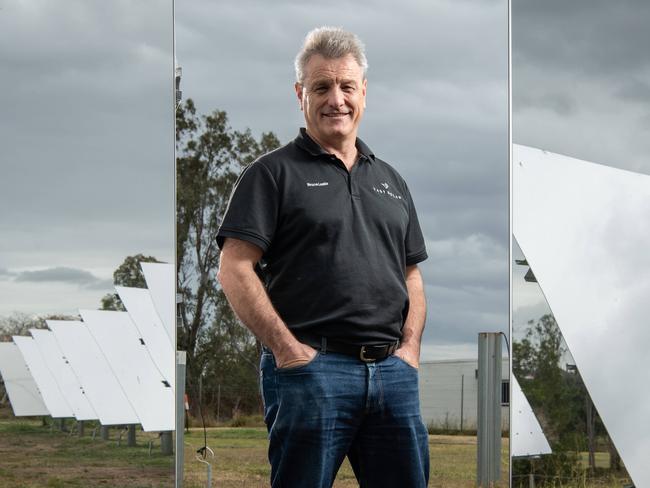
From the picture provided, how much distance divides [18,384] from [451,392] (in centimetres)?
174

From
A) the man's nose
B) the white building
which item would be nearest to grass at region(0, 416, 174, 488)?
the white building

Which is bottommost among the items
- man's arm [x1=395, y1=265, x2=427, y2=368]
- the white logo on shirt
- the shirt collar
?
man's arm [x1=395, y1=265, x2=427, y2=368]

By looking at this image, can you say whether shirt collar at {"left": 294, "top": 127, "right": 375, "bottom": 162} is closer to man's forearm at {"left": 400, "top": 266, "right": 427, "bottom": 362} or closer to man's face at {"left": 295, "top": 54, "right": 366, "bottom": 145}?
man's face at {"left": 295, "top": 54, "right": 366, "bottom": 145}

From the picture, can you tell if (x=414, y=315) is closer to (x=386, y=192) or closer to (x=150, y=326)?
(x=386, y=192)

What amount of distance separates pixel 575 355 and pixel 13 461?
5.99ft

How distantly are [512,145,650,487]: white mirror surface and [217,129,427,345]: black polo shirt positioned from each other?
4.47 ft

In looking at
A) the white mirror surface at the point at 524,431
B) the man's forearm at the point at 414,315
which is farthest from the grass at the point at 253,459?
the man's forearm at the point at 414,315

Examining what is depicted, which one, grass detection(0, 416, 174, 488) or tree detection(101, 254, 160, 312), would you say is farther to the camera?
tree detection(101, 254, 160, 312)

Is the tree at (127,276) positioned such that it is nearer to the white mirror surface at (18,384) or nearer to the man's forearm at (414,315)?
the white mirror surface at (18,384)

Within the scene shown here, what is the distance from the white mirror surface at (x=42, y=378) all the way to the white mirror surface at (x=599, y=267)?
1.51m

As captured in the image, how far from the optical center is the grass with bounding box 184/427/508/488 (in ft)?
11.2

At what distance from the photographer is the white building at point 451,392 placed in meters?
3.41

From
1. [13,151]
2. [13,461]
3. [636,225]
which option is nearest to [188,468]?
[13,461]

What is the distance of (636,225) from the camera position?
2.41m
